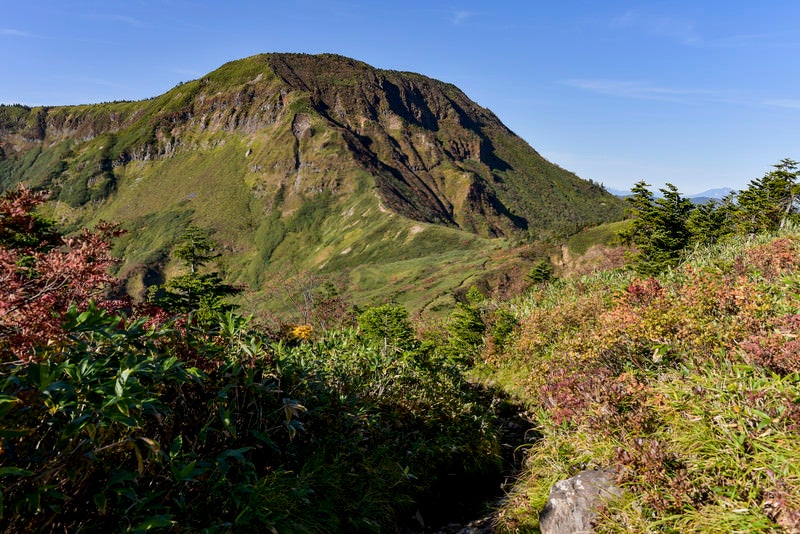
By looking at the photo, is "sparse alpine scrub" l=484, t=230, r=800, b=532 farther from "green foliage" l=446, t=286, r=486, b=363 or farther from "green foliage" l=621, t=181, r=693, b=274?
"green foliage" l=621, t=181, r=693, b=274

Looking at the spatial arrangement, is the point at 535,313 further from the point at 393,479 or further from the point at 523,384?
the point at 393,479

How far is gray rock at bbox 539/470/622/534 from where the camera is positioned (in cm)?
492

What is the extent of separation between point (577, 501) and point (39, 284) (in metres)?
6.80

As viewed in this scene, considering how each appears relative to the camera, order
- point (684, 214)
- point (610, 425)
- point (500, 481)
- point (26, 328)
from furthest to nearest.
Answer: point (684, 214), point (500, 481), point (610, 425), point (26, 328)

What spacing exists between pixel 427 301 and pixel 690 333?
7388cm

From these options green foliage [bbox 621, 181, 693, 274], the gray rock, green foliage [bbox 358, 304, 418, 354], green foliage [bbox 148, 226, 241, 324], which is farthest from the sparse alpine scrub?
green foliage [bbox 621, 181, 693, 274]

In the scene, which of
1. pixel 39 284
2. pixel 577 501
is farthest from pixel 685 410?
pixel 39 284

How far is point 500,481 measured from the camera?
7988 millimetres

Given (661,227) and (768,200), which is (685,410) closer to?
(661,227)

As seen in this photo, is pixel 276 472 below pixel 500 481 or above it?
above

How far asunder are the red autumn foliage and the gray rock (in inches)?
209

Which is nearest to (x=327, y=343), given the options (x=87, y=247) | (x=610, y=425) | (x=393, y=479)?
(x=393, y=479)

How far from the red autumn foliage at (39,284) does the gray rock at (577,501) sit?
532 centimetres

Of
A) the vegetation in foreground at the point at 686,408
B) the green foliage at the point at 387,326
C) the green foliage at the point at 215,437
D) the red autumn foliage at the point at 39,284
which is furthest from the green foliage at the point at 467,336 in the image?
the red autumn foliage at the point at 39,284
